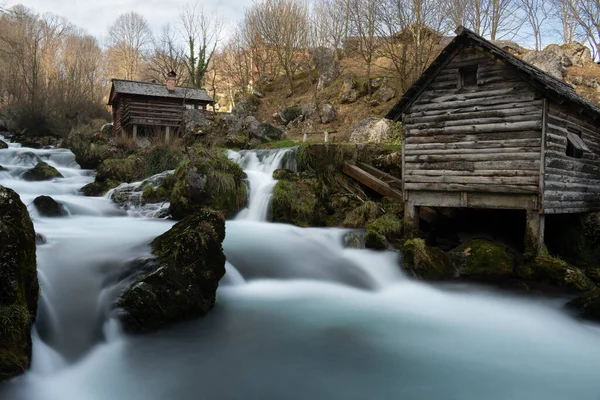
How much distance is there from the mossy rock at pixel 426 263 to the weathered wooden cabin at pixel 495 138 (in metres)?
1.54

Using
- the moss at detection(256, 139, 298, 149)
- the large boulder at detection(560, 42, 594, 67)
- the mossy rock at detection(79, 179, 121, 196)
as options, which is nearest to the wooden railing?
the moss at detection(256, 139, 298, 149)

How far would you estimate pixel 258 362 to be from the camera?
16.6 feet

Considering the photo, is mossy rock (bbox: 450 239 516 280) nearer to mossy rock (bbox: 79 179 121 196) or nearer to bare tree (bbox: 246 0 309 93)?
mossy rock (bbox: 79 179 121 196)

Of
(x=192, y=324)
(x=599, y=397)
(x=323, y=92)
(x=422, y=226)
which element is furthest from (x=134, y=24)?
(x=599, y=397)

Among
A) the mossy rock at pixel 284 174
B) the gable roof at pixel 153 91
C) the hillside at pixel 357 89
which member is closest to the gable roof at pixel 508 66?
the mossy rock at pixel 284 174

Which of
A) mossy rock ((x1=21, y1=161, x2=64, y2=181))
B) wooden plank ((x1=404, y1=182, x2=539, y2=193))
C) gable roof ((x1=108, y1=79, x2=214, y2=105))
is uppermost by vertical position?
gable roof ((x1=108, y1=79, x2=214, y2=105))

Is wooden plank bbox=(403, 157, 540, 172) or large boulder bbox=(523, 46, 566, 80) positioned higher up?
large boulder bbox=(523, 46, 566, 80)

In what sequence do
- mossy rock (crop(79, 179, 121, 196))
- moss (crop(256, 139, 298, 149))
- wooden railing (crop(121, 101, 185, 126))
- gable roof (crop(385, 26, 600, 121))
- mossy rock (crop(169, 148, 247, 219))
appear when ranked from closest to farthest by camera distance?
1. gable roof (crop(385, 26, 600, 121))
2. mossy rock (crop(169, 148, 247, 219))
3. mossy rock (crop(79, 179, 121, 196))
4. moss (crop(256, 139, 298, 149))
5. wooden railing (crop(121, 101, 185, 126))

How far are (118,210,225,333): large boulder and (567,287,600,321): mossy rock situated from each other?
6.10m

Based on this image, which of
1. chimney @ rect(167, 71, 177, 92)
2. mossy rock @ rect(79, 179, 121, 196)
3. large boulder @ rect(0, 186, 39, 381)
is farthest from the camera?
chimney @ rect(167, 71, 177, 92)

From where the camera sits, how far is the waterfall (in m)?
12.5

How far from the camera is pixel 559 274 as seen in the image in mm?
8039

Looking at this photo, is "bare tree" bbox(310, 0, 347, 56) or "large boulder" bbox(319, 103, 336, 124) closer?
"large boulder" bbox(319, 103, 336, 124)

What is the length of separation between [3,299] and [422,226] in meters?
9.97
